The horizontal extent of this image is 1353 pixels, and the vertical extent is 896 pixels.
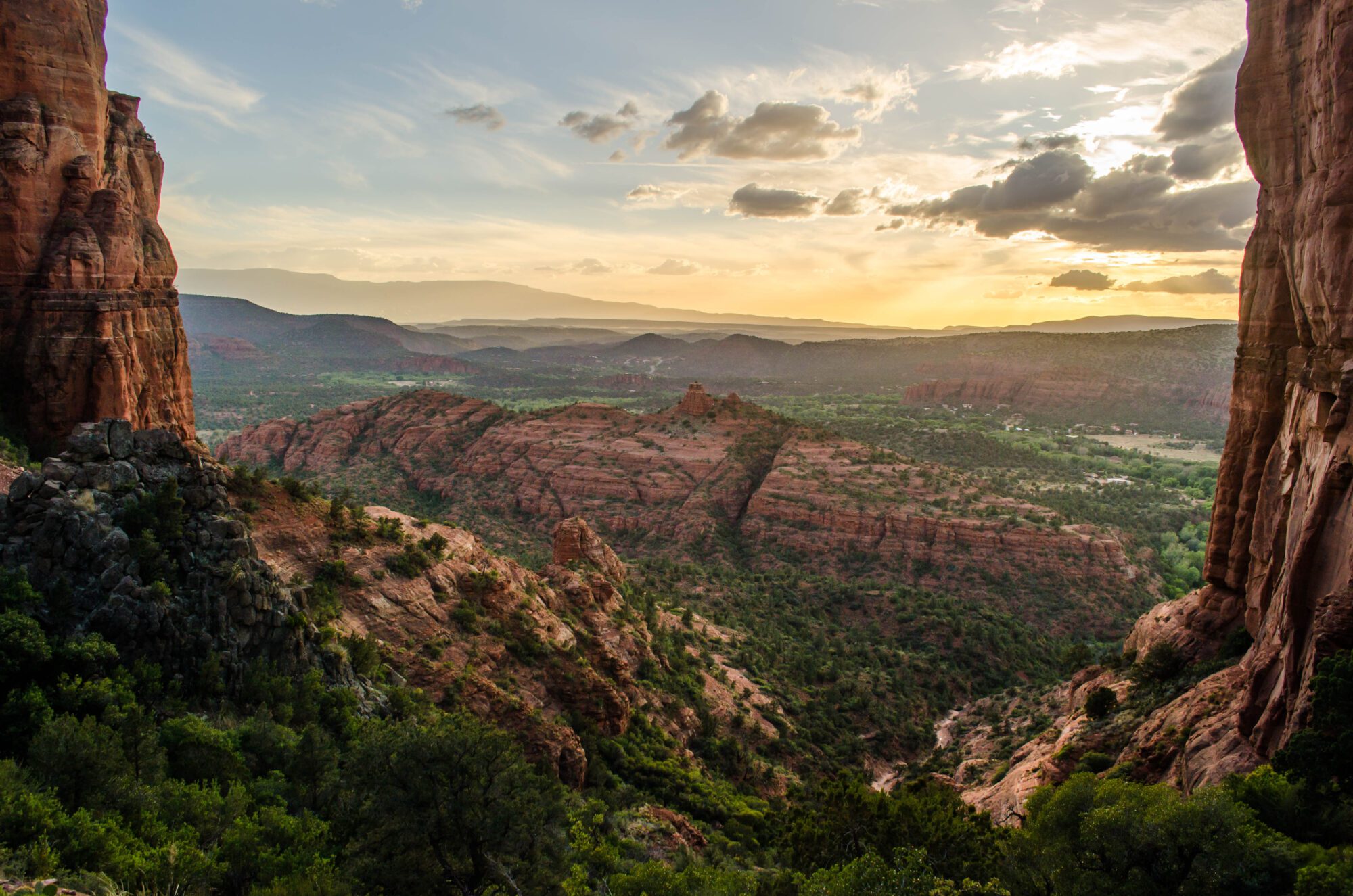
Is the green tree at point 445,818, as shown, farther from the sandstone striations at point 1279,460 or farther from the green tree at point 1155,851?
the sandstone striations at point 1279,460

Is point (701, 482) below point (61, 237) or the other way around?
below

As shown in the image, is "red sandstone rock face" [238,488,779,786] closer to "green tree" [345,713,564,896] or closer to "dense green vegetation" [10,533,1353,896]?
"dense green vegetation" [10,533,1353,896]

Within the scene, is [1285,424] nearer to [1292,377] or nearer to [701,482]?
[1292,377]

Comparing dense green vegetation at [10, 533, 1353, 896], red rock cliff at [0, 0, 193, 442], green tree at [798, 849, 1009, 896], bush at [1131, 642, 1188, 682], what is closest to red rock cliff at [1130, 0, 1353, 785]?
bush at [1131, 642, 1188, 682]

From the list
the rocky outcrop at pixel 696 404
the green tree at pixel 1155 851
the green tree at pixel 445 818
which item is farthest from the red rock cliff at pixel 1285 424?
the rocky outcrop at pixel 696 404

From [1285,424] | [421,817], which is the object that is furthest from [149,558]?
[1285,424]
